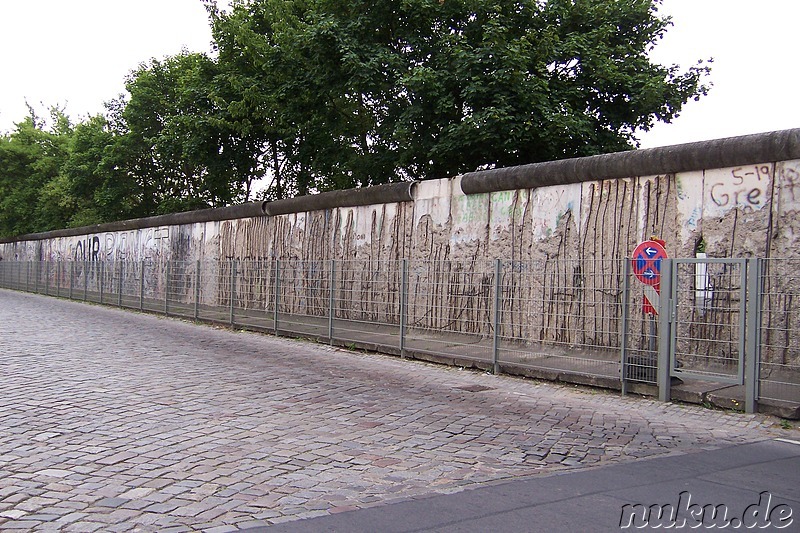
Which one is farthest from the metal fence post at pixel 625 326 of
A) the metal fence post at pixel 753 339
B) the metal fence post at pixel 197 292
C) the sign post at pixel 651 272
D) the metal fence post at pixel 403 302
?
the metal fence post at pixel 197 292

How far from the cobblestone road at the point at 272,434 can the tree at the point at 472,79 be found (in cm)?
723

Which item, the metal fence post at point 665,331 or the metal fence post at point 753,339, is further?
the metal fence post at point 665,331

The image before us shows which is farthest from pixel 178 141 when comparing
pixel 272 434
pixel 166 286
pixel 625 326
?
pixel 272 434

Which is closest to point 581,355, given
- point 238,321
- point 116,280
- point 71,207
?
point 238,321

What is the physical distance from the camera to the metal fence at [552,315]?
7453 millimetres

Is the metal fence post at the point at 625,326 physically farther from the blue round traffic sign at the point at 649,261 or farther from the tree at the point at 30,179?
the tree at the point at 30,179

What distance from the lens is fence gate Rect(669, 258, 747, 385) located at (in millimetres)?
7645

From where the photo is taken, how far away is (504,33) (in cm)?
1524

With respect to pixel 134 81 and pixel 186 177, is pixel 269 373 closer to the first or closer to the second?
pixel 186 177

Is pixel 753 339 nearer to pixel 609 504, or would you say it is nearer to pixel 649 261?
pixel 649 261

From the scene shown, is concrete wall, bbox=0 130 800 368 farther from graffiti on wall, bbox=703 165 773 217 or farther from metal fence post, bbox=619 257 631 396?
metal fence post, bbox=619 257 631 396

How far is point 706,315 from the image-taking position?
26.9ft

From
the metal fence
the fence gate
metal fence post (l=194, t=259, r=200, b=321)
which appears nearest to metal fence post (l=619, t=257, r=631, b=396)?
the metal fence

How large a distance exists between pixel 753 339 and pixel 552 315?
10.5 ft
